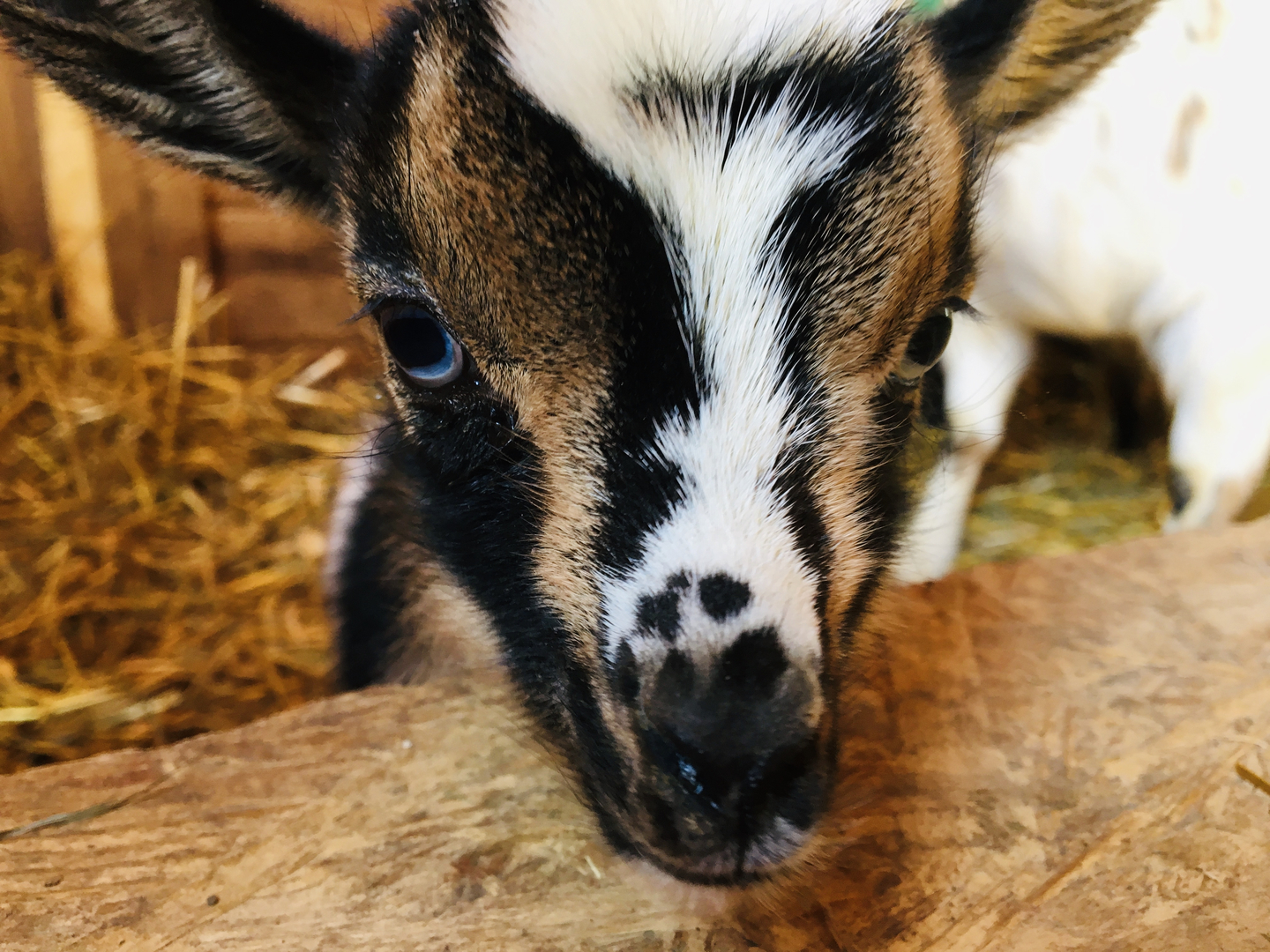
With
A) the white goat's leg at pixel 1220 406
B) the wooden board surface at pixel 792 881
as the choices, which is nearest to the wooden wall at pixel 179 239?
the wooden board surface at pixel 792 881

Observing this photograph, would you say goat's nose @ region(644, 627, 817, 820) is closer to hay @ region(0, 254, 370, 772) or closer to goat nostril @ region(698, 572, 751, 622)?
goat nostril @ region(698, 572, 751, 622)

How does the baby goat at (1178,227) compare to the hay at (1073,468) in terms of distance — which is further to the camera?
the hay at (1073,468)

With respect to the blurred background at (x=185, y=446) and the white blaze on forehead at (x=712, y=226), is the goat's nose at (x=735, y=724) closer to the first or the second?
the white blaze on forehead at (x=712, y=226)

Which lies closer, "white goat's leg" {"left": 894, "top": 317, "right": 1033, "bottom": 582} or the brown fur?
the brown fur

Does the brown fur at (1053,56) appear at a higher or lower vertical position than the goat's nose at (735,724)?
higher

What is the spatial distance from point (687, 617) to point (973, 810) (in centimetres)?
70

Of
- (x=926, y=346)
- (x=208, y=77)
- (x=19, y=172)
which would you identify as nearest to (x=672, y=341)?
(x=926, y=346)

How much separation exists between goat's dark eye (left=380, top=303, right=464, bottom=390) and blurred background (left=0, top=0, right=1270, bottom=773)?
5.15ft

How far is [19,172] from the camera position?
3.79m

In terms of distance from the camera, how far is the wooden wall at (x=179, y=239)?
12.3ft

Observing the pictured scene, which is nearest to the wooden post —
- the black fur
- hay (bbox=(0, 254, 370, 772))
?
hay (bbox=(0, 254, 370, 772))

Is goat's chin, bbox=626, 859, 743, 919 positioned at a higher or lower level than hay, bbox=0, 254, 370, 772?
lower

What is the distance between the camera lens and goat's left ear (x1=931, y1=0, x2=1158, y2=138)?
175cm

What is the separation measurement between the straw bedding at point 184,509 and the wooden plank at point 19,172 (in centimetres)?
18
